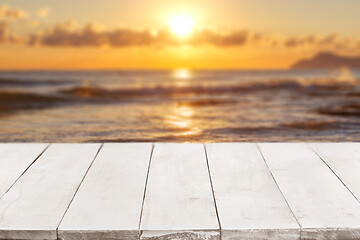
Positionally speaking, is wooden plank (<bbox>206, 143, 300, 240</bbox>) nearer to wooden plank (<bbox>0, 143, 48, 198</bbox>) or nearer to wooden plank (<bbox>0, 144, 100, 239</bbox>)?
wooden plank (<bbox>0, 144, 100, 239</bbox>)

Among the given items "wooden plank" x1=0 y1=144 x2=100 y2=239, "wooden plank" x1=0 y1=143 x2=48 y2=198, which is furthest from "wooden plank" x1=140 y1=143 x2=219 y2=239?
"wooden plank" x1=0 y1=143 x2=48 y2=198

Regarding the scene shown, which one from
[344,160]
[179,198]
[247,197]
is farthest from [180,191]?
[344,160]

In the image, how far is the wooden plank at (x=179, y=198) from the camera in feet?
6.36

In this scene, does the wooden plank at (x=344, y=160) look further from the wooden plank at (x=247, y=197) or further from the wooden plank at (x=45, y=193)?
the wooden plank at (x=45, y=193)

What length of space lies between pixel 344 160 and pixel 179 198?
4.55ft

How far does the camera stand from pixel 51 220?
203cm

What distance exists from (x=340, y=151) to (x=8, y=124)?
4.70m

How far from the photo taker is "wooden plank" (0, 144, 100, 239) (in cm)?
196

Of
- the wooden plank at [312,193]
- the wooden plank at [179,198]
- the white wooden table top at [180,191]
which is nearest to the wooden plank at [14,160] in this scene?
the white wooden table top at [180,191]

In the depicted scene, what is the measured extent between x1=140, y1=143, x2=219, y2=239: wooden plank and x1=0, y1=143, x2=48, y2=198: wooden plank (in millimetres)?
889

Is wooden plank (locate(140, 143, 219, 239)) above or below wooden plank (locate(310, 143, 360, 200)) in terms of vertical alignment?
above

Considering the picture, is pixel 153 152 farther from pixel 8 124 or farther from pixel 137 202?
pixel 8 124

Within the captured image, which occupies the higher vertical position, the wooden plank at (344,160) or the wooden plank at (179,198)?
the wooden plank at (179,198)

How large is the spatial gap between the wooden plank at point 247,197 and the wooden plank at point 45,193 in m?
0.88
